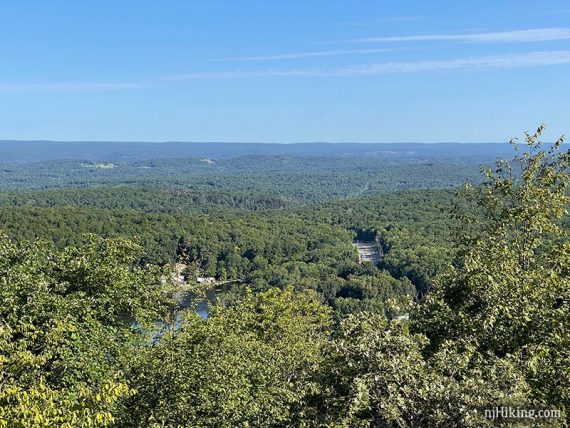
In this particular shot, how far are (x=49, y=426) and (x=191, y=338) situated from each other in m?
6.80

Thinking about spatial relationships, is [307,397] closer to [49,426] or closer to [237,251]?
[49,426]

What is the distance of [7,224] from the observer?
3401 inches

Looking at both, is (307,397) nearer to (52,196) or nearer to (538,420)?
(538,420)

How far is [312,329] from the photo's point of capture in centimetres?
2872

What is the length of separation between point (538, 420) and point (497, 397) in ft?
2.36

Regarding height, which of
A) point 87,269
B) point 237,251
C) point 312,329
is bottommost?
point 237,251

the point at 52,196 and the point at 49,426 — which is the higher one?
the point at 49,426

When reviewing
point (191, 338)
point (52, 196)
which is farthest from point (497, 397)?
point (52, 196)

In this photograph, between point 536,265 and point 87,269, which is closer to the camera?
point 536,265

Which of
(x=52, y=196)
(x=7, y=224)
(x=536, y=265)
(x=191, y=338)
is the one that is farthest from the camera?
(x=52, y=196)

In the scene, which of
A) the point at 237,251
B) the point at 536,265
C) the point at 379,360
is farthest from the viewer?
the point at 237,251

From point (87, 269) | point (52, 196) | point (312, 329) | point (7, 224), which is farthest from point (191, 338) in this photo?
point (52, 196)

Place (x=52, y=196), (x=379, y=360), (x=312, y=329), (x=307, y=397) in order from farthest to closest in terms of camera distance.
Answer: (x=52, y=196), (x=312, y=329), (x=307, y=397), (x=379, y=360)

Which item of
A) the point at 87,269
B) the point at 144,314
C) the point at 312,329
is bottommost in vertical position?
the point at 312,329
